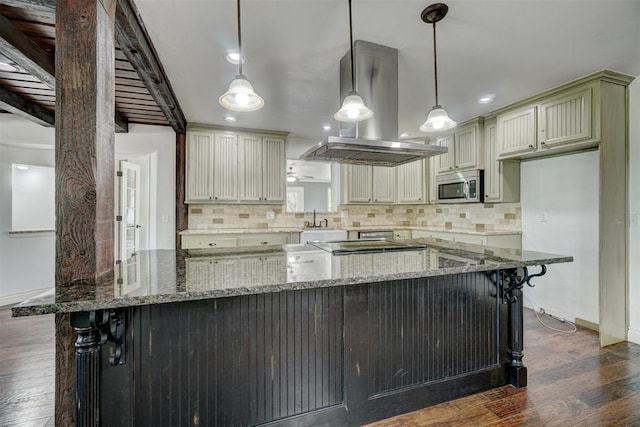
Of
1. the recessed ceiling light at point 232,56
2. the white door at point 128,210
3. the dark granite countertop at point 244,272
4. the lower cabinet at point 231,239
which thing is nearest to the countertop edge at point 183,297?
the dark granite countertop at point 244,272

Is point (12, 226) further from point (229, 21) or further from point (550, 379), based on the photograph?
point (550, 379)

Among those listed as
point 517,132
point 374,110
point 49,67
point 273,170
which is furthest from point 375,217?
point 49,67

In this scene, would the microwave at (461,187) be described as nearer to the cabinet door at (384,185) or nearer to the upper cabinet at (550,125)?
the upper cabinet at (550,125)

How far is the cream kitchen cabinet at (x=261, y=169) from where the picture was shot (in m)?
4.25

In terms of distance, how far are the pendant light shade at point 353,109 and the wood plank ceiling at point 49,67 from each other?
1.37 meters

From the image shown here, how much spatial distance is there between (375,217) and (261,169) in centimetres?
219

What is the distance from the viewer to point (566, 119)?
2.85m

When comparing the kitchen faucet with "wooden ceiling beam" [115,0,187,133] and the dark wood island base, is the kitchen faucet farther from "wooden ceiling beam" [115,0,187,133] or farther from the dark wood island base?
the dark wood island base

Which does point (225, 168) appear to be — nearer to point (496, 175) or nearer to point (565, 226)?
point (496, 175)

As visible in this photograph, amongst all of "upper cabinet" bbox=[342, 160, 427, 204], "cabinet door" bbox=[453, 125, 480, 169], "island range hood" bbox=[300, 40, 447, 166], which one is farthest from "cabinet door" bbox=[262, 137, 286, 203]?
"cabinet door" bbox=[453, 125, 480, 169]

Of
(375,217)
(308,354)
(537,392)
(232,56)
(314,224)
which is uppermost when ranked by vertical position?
(232,56)

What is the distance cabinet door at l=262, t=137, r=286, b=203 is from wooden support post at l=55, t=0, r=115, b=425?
3.09m

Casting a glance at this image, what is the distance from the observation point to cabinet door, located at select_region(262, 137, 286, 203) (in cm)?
434

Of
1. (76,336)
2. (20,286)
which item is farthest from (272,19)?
(20,286)
